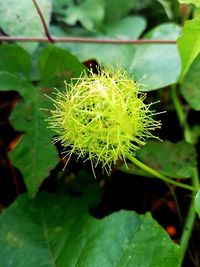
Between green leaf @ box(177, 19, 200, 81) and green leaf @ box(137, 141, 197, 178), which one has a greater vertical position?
green leaf @ box(177, 19, 200, 81)

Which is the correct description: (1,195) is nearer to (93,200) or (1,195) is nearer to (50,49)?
(93,200)

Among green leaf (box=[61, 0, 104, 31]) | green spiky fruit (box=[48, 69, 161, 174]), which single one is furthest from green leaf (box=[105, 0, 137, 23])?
green spiky fruit (box=[48, 69, 161, 174])

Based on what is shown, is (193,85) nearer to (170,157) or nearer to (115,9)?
(170,157)

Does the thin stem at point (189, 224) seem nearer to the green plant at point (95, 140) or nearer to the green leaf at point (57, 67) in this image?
the green plant at point (95, 140)

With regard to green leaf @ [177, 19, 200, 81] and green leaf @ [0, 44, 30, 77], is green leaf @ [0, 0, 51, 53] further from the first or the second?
green leaf @ [177, 19, 200, 81]

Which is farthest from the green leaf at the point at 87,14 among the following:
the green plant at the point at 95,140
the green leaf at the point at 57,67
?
the green leaf at the point at 57,67
